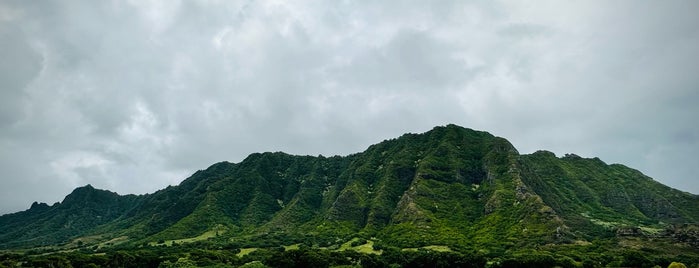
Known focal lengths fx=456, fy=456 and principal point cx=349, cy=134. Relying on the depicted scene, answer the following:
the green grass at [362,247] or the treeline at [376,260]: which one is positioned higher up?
the green grass at [362,247]

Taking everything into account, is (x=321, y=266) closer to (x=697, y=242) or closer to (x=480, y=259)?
(x=480, y=259)

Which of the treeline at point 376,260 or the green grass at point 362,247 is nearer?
the treeline at point 376,260

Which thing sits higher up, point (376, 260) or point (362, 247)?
point (362, 247)

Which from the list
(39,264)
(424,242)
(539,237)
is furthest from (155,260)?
(539,237)

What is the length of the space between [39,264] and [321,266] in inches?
3087

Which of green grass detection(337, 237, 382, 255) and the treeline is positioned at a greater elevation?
green grass detection(337, 237, 382, 255)

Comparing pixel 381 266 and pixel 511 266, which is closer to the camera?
pixel 511 266

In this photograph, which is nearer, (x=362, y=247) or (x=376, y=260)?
(x=376, y=260)

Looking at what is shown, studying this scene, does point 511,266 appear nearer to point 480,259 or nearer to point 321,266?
point 480,259

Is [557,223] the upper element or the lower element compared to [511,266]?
upper

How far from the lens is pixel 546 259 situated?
12312cm

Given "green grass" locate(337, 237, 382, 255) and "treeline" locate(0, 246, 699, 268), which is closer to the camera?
"treeline" locate(0, 246, 699, 268)

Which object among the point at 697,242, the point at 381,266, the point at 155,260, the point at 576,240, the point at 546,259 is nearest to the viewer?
the point at 546,259

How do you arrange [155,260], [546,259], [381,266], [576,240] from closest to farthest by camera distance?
[546,259], [381,266], [155,260], [576,240]
